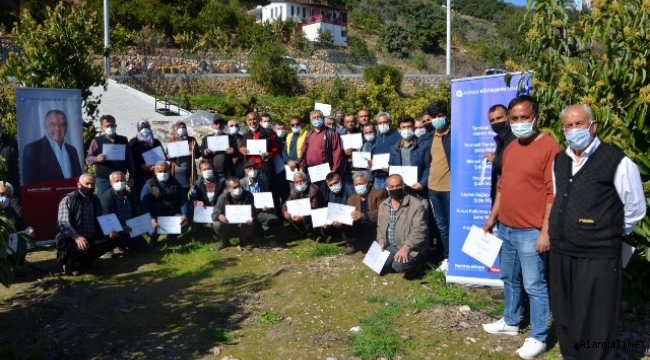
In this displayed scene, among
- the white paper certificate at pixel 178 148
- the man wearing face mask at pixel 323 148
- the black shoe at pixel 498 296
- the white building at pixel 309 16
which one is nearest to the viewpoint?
the black shoe at pixel 498 296

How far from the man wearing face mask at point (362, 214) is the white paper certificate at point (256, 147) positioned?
1787 mm

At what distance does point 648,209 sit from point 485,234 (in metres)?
1.41

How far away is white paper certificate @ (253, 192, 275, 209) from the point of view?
877 cm

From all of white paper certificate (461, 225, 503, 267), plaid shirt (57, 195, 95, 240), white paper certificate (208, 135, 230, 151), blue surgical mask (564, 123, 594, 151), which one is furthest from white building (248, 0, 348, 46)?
blue surgical mask (564, 123, 594, 151)

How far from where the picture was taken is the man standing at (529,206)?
4738 millimetres

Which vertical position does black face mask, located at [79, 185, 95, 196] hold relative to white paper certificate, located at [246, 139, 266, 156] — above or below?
below

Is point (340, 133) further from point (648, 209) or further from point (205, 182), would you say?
point (648, 209)

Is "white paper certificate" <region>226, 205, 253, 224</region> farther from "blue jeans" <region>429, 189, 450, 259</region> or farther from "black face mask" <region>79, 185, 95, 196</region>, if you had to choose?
"blue jeans" <region>429, 189, 450, 259</region>

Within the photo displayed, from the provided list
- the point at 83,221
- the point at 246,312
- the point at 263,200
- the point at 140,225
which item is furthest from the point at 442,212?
the point at 83,221

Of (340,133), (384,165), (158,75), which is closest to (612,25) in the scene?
(384,165)

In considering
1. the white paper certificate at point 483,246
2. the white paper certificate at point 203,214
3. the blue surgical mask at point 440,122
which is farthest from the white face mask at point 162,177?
the white paper certificate at point 483,246

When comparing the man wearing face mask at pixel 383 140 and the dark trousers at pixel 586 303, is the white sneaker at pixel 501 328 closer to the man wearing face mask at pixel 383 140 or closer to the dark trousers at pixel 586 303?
the dark trousers at pixel 586 303

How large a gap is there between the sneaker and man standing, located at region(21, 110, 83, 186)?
6.40m

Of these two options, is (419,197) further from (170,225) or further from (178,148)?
(178,148)
